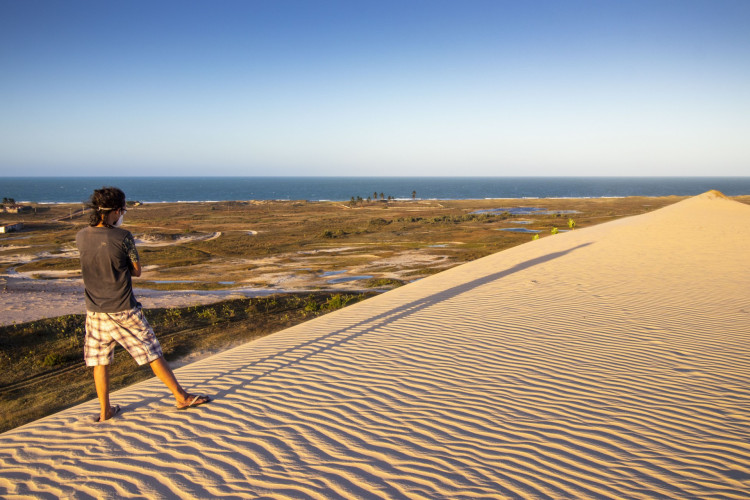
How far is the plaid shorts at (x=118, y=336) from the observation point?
401 centimetres

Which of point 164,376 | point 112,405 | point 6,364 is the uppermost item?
point 164,376

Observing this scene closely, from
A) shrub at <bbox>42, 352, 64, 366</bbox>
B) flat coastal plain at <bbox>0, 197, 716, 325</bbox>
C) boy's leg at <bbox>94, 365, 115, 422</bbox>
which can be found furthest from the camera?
flat coastal plain at <bbox>0, 197, 716, 325</bbox>

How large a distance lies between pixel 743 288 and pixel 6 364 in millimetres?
14781

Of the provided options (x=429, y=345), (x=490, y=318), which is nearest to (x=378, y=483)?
(x=429, y=345)

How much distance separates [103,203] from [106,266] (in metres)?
0.53

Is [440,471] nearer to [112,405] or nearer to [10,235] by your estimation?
[112,405]

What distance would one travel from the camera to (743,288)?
388 inches

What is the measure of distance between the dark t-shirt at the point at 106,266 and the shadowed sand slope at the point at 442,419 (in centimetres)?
113

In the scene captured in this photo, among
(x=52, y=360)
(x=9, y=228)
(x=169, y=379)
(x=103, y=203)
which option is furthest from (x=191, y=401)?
(x=9, y=228)

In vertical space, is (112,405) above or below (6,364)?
above

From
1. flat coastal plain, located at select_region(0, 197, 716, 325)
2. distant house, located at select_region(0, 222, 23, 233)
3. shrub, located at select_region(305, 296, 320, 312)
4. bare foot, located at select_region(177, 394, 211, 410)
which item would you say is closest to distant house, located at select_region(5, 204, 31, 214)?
flat coastal plain, located at select_region(0, 197, 716, 325)

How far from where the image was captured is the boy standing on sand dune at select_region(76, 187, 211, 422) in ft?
12.7

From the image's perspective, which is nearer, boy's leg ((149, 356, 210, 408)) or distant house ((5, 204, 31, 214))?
boy's leg ((149, 356, 210, 408))

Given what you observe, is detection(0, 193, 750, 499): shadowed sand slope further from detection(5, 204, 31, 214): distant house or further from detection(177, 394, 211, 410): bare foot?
detection(5, 204, 31, 214): distant house
